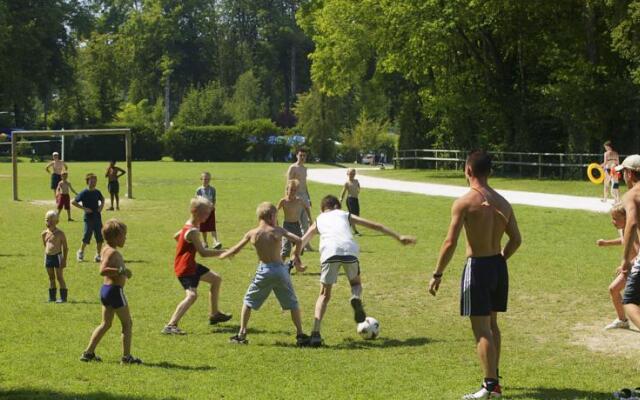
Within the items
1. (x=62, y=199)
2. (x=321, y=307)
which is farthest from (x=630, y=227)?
(x=62, y=199)

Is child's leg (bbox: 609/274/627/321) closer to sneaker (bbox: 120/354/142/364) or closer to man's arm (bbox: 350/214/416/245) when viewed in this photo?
man's arm (bbox: 350/214/416/245)

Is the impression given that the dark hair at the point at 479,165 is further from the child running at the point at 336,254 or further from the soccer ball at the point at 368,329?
the soccer ball at the point at 368,329

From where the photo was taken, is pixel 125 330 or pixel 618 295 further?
pixel 618 295

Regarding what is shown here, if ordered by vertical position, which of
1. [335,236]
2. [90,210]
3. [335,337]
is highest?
[335,236]

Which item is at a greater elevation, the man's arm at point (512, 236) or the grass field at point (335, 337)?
the man's arm at point (512, 236)

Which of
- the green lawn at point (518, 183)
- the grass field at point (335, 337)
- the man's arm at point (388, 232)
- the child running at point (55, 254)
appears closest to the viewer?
the grass field at point (335, 337)

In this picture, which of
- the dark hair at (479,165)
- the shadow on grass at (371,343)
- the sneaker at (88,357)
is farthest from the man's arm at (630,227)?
the sneaker at (88,357)

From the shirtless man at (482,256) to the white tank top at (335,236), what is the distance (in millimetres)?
2514

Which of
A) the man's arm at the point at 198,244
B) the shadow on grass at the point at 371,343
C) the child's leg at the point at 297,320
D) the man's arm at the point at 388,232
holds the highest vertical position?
the man's arm at the point at 388,232

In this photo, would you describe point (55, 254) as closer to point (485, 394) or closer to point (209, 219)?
point (209, 219)

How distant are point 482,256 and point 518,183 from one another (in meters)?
33.3

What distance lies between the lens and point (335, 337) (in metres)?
10.6

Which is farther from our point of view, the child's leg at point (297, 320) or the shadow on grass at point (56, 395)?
the child's leg at point (297, 320)

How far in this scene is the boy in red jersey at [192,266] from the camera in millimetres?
10461
